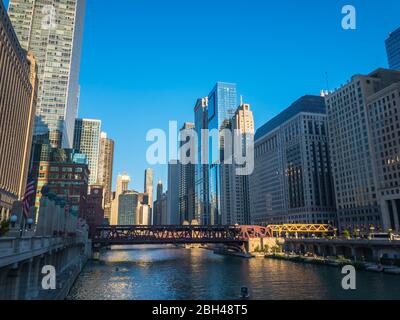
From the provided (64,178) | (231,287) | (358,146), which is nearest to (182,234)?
(64,178)

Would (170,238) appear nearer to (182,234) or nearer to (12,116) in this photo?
(182,234)

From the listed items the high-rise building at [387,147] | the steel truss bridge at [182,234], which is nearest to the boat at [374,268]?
the high-rise building at [387,147]

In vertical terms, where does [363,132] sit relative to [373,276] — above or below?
above

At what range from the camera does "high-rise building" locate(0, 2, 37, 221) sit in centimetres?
10556

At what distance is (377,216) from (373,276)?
288ft

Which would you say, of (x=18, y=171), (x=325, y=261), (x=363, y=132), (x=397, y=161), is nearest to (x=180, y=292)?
(x=325, y=261)

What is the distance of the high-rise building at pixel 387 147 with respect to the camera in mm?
136250

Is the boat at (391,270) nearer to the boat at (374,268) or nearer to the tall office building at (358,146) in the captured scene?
the boat at (374,268)

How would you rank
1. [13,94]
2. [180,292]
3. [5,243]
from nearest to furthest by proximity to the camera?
[5,243] → [180,292] → [13,94]

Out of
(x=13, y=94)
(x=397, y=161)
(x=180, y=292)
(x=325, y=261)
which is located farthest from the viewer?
(x=397, y=161)
